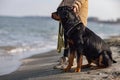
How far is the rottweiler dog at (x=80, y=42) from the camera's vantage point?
8266 mm

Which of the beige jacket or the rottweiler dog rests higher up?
the beige jacket

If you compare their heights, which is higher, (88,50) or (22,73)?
(88,50)

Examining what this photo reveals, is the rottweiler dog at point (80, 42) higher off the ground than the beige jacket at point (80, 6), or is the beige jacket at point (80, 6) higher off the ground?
the beige jacket at point (80, 6)

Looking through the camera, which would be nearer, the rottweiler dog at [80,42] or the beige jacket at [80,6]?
the rottweiler dog at [80,42]

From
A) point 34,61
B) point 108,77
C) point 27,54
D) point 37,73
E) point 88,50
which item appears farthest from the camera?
point 27,54

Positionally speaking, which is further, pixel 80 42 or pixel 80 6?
pixel 80 6

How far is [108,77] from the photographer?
7855 millimetres

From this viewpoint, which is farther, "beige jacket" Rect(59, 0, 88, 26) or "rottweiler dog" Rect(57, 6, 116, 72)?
"beige jacket" Rect(59, 0, 88, 26)

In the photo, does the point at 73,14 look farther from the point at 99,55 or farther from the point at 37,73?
the point at 37,73

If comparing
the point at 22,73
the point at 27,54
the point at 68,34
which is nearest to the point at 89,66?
the point at 68,34

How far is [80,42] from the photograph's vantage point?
8.35 meters

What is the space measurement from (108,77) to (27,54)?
7.23 metres

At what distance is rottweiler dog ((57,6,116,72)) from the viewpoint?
8.27 metres

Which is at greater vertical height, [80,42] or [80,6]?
[80,6]
